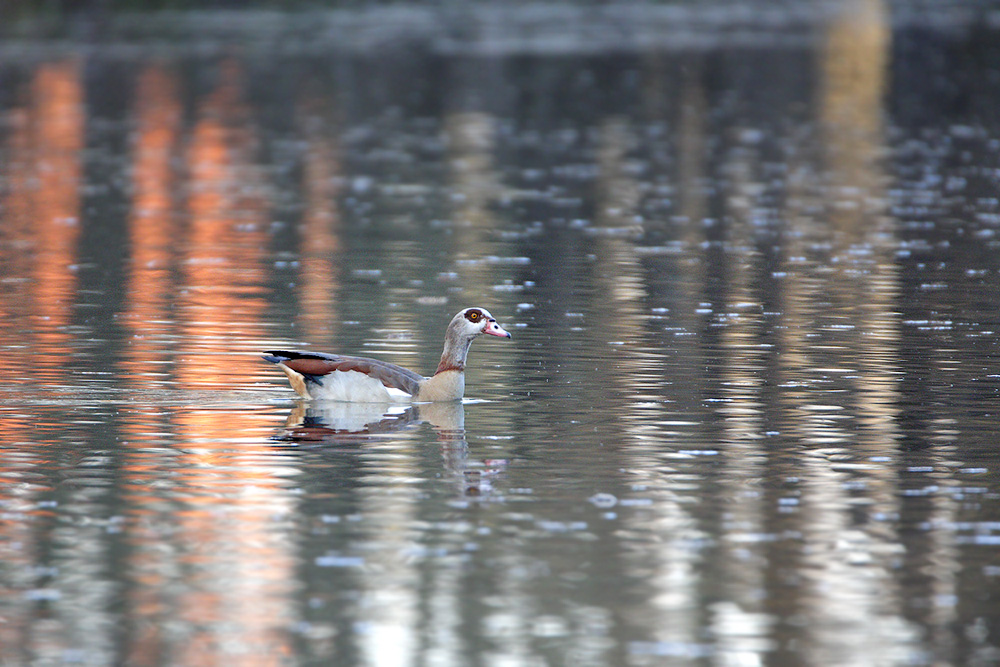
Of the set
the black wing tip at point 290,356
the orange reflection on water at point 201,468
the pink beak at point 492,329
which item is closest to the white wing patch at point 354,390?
the black wing tip at point 290,356

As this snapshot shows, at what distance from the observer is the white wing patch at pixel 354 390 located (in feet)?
54.2

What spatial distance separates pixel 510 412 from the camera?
16344 millimetres

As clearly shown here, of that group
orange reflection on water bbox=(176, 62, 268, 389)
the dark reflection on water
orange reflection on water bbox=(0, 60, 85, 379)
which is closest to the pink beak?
the dark reflection on water

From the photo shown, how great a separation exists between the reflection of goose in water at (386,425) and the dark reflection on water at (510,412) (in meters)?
0.06

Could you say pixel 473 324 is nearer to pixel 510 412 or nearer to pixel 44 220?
pixel 510 412

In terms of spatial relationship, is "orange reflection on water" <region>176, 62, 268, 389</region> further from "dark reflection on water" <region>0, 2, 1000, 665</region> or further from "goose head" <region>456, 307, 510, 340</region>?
"goose head" <region>456, 307, 510, 340</region>

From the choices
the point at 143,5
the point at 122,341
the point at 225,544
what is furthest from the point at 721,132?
the point at 143,5

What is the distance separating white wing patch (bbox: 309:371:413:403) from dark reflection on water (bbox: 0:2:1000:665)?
0.20 metres

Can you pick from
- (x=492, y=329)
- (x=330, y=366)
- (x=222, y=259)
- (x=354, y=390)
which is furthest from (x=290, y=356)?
(x=222, y=259)

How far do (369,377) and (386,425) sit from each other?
2.23 ft

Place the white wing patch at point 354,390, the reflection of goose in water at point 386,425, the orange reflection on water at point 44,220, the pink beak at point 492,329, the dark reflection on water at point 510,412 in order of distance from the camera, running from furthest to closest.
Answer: the orange reflection on water at point 44,220 < the pink beak at point 492,329 < the white wing patch at point 354,390 < the reflection of goose in water at point 386,425 < the dark reflection on water at point 510,412

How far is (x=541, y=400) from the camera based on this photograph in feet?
55.0

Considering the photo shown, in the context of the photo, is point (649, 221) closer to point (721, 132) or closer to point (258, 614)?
point (721, 132)

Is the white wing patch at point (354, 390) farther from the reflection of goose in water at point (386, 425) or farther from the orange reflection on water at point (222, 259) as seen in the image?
the orange reflection on water at point (222, 259)
